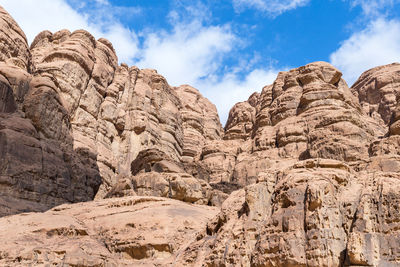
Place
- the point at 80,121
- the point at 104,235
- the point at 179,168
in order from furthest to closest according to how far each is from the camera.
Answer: the point at 80,121 < the point at 179,168 < the point at 104,235

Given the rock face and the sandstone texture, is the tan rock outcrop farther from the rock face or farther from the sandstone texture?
the rock face

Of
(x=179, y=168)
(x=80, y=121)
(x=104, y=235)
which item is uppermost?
(x=80, y=121)

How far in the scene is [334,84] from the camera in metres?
61.0

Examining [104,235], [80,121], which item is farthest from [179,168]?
[80,121]

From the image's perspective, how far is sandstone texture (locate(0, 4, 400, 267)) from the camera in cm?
1828

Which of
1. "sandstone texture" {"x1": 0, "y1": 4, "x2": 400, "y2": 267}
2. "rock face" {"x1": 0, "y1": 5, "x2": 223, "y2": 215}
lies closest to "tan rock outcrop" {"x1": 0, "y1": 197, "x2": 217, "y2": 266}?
"sandstone texture" {"x1": 0, "y1": 4, "x2": 400, "y2": 267}

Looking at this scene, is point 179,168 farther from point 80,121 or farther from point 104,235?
point 80,121

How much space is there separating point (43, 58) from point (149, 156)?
24.7 meters

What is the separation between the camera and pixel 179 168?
41281 millimetres

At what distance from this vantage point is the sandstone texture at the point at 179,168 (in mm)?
18281

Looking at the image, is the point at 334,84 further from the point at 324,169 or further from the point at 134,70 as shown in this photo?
the point at 324,169

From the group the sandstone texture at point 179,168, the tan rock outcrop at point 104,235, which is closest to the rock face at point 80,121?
the sandstone texture at point 179,168

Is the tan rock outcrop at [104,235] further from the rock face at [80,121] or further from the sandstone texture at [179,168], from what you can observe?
the rock face at [80,121]

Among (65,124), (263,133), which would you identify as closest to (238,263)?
(65,124)
